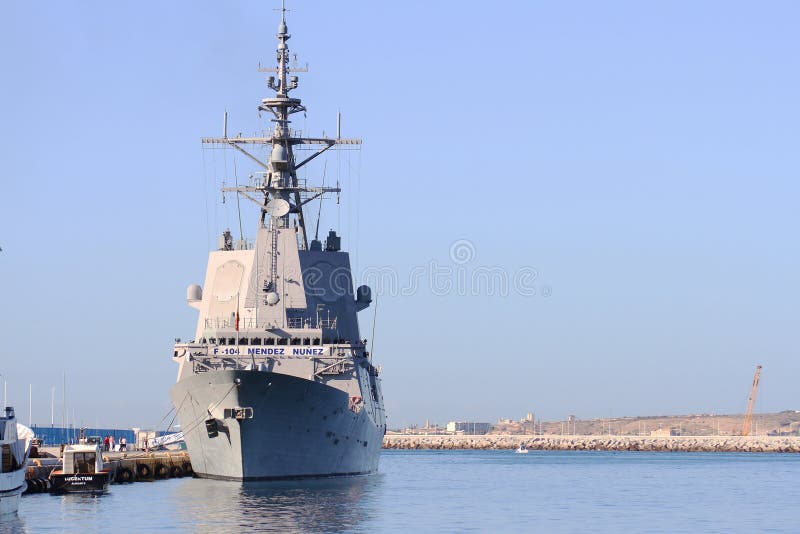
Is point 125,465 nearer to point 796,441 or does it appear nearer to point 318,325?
point 318,325

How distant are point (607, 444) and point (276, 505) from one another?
141 metres

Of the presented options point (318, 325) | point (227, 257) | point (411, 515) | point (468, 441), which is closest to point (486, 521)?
point (411, 515)

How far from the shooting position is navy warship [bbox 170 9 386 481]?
165 ft

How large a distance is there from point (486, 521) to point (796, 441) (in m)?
151

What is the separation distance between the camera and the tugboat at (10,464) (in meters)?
40.4

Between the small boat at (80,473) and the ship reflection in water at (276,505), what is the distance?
10.6 ft

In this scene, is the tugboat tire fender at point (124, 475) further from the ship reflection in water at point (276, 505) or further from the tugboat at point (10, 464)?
the tugboat at point (10, 464)

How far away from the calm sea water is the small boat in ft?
2.63

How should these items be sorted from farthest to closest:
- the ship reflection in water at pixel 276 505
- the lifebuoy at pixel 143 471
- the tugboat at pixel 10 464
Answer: the lifebuoy at pixel 143 471
the tugboat at pixel 10 464
the ship reflection in water at pixel 276 505

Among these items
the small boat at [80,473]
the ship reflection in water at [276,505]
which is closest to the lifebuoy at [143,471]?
the ship reflection in water at [276,505]

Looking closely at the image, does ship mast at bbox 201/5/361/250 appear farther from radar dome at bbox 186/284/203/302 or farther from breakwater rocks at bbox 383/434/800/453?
breakwater rocks at bbox 383/434/800/453

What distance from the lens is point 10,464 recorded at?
41.0 meters

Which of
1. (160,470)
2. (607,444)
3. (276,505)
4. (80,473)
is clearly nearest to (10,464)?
(276,505)

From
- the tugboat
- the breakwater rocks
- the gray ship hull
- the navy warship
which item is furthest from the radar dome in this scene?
the breakwater rocks
